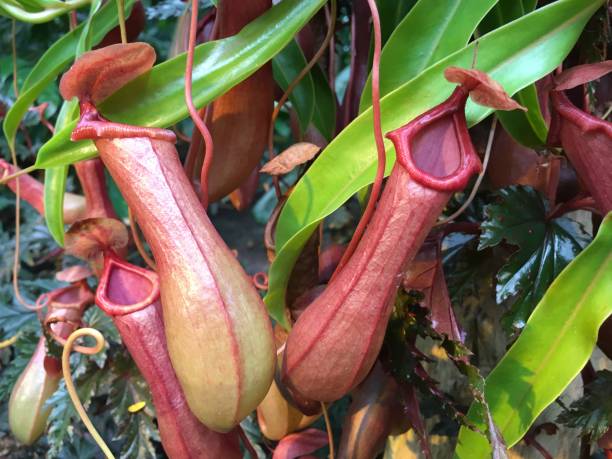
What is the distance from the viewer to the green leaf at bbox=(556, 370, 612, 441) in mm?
583

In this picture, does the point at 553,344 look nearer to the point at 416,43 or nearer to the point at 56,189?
the point at 416,43

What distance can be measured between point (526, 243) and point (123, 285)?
38cm

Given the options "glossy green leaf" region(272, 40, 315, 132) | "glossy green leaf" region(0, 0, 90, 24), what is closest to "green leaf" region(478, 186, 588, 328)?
"glossy green leaf" region(272, 40, 315, 132)

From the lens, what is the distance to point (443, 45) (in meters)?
0.55

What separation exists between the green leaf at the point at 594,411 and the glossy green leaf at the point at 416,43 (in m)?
0.34

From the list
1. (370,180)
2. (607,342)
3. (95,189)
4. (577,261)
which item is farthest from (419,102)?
(95,189)

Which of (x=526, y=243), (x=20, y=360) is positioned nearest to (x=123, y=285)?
(x=526, y=243)

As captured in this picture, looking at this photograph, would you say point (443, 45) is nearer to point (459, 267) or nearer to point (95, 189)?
point (459, 267)

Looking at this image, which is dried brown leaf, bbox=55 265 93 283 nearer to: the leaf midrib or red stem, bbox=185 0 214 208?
red stem, bbox=185 0 214 208

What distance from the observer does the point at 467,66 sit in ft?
1.65

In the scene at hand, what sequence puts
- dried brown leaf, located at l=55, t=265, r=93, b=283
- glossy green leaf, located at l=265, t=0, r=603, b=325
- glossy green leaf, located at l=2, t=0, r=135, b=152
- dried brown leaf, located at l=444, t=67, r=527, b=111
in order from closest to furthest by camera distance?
dried brown leaf, located at l=444, t=67, r=527, b=111, glossy green leaf, located at l=265, t=0, r=603, b=325, glossy green leaf, located at l=2, t=0, r=135, b=152, dried brown leaf, located at l=55, t=265, r=93, b=283

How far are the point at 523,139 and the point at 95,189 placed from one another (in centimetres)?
52

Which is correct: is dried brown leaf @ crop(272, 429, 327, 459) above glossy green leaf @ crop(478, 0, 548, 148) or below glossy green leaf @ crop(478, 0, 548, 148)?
below

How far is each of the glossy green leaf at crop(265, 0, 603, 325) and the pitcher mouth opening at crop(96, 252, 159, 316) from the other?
13 centimetres
